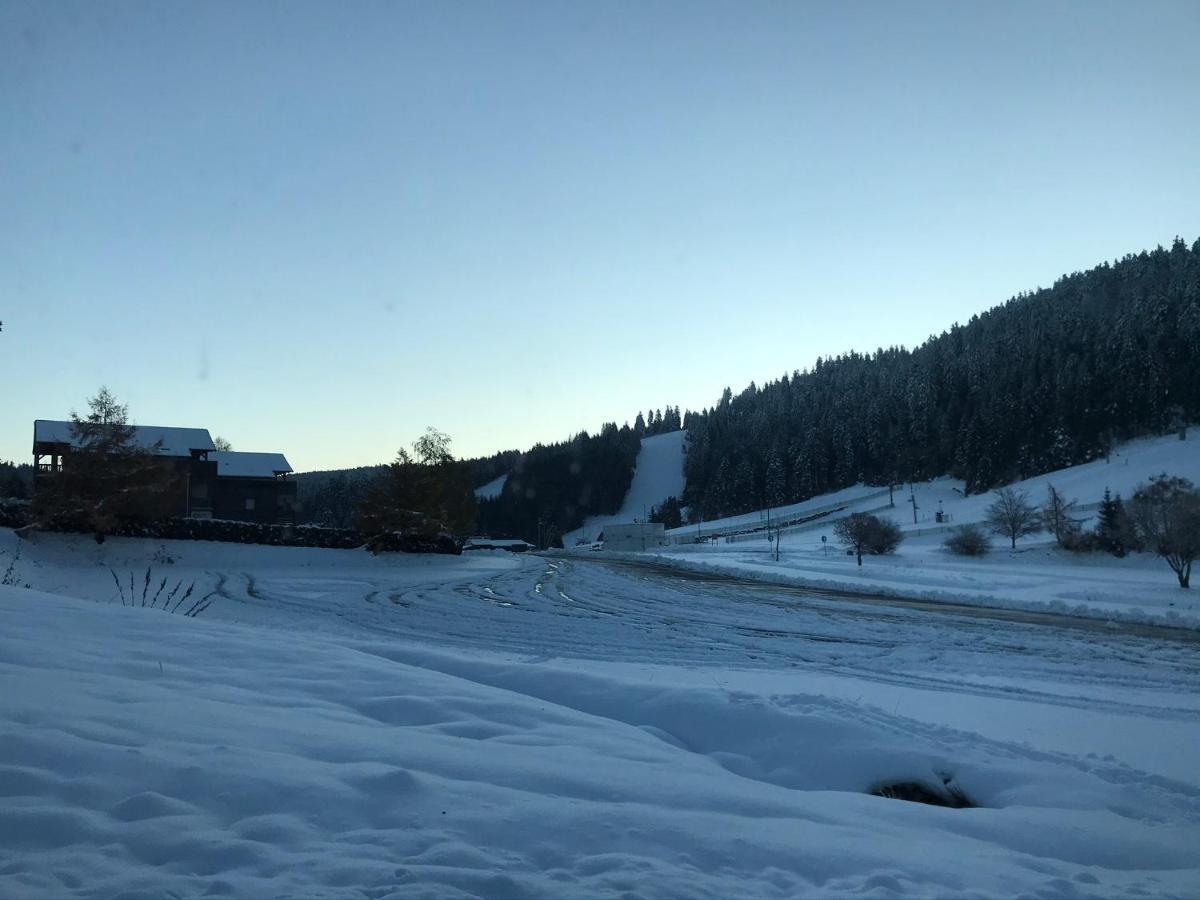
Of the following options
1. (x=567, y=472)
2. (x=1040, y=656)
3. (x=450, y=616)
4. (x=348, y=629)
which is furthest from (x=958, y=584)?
(x=567, y=472)

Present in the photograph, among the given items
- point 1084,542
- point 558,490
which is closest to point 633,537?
point 1084,542

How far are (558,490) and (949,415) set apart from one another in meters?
73.7

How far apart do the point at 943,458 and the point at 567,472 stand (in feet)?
239

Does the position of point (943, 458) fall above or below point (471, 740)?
above

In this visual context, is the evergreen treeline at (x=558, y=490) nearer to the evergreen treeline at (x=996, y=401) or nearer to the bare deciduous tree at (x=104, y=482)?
the evergreen treeline at (x=996, y=401)

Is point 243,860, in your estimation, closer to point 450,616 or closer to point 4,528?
point 450,616

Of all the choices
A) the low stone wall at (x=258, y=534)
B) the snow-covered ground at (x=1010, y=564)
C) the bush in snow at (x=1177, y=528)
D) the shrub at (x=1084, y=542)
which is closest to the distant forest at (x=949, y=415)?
the snow-covered ground at (x=1010, y=564)

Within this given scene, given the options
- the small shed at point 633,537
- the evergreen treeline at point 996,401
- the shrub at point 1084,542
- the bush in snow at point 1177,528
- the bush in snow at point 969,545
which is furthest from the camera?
the evergreen treeline at point 996,401

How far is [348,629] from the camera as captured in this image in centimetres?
1691

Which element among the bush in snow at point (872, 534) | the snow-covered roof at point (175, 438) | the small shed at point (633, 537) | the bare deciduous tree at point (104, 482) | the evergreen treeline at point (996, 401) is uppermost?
the evergreen treeline at point (996, 401)

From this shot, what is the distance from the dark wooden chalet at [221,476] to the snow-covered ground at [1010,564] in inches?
1321

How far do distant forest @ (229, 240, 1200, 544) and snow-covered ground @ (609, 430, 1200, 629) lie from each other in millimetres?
6589

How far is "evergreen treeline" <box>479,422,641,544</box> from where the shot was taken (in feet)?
Result: 491

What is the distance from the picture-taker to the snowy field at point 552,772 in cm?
401
